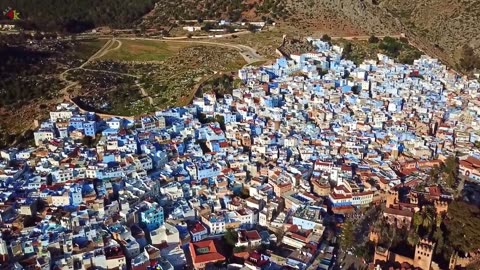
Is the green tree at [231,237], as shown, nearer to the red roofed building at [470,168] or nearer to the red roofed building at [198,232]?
the red roofed building at [198,232]

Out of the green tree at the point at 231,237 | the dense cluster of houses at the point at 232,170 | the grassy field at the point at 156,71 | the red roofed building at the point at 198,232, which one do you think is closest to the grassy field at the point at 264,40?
the grassy field at the point at 156,71

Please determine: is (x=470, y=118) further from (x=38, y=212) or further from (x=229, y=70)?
(x=38, y=212)

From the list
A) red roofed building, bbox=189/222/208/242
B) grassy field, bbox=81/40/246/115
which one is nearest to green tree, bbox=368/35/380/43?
grassy field, bbox=81/40/246/115

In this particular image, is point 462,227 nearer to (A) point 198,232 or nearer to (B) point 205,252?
(B) point 205,252

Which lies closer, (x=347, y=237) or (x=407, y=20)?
(x=347, y=237)

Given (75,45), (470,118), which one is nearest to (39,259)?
(470,118)

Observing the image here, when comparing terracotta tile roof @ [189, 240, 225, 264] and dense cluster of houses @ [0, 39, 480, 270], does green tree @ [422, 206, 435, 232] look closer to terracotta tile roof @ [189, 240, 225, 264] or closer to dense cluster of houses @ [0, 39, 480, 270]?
dense cluster of houses @ [0, 39, 480, 270]

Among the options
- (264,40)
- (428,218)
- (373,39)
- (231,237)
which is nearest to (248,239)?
(231,237)

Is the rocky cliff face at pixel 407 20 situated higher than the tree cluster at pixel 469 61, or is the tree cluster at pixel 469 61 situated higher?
the rocky cliff face at pixel 407 20
